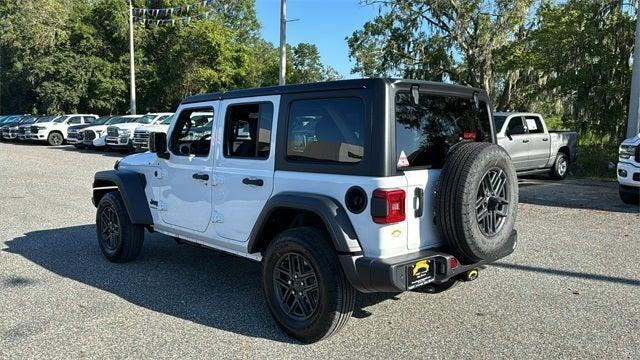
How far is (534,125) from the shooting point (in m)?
13.7

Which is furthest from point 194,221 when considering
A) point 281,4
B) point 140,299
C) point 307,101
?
point 281,4

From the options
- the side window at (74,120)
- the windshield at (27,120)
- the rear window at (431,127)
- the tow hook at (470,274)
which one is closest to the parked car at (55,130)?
the side window at (74,120)

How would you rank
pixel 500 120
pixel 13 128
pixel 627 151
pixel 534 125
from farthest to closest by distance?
pixel 13 128
pixel 534 125
pixel 500 120
pixel 627 151

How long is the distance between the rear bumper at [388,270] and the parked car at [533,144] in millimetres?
9209

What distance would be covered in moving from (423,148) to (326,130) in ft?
2.38

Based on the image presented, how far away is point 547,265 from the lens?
6.20m

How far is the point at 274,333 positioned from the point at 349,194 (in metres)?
1.28

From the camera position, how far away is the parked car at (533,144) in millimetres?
12930

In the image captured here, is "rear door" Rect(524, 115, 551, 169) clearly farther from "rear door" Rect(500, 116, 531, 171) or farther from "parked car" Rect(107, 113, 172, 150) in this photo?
"parked car" Rect(107, 113, 172, 150)

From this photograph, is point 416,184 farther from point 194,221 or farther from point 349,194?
point 194,221

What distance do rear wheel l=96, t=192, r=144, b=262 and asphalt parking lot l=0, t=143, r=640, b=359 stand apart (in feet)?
0.49

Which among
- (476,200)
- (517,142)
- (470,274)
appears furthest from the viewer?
(517,142)

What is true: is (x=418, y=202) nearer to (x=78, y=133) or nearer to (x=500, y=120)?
(x=500, y=120)

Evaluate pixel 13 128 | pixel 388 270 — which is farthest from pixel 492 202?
pixel 13 128
